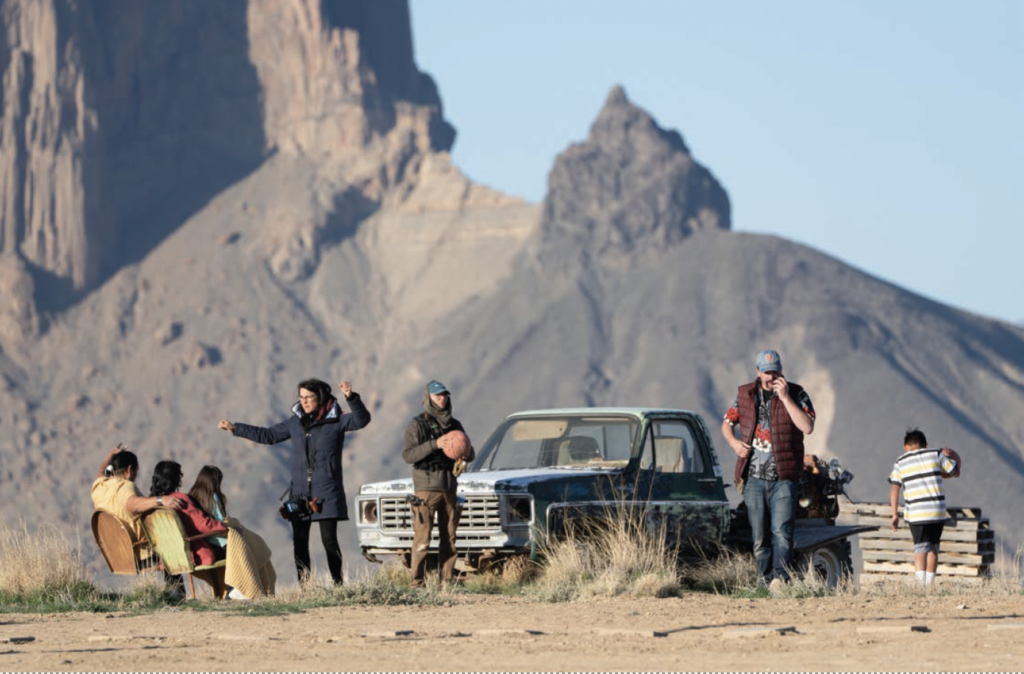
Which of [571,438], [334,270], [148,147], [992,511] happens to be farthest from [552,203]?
[571,438]

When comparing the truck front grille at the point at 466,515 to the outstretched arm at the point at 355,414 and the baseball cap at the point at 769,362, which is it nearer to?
the outstretched arm at the point at 355,414

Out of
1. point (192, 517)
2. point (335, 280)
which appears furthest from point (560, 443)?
point (335, 280)

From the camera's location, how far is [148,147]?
499 ft

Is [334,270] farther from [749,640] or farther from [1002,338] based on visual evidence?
[749,640]

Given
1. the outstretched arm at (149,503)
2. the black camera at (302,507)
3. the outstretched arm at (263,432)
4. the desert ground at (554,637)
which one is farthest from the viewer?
the outstretched arm at (263,432)

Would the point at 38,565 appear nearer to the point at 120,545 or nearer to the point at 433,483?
the point at 120,545

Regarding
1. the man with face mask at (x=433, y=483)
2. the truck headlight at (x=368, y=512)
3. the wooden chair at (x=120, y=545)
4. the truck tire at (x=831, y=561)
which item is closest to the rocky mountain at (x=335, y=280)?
the truck tire at (x=831, y=561)

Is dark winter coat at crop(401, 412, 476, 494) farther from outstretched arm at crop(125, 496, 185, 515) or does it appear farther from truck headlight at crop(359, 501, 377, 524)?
outstretched arm at crop(125, 496, 185, 515)

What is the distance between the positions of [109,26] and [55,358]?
33.9 meters

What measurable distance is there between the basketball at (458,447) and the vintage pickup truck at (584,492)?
63 cm

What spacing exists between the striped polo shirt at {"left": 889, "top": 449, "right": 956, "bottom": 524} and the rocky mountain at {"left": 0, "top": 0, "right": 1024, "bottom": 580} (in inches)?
3730

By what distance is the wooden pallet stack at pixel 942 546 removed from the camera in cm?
1583

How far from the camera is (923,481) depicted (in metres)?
13.1

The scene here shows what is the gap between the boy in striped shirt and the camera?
43.0ft
